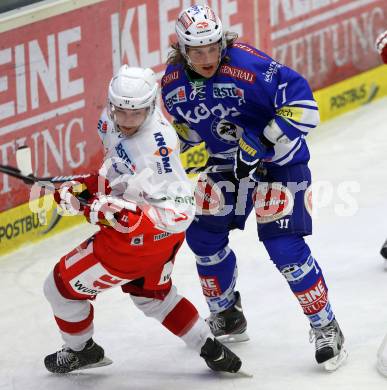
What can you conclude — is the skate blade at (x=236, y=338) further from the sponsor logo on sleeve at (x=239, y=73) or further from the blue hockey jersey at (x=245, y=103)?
the sponsor logo on sleeve at (x=239, y=73)

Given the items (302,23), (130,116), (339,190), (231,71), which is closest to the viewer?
(130,116)

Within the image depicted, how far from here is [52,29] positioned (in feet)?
23.0

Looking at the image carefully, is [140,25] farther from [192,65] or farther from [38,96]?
[192,65]

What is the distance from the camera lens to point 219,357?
5094mm

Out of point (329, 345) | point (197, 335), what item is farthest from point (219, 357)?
point (329, 345)

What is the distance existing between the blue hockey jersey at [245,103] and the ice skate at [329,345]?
0.71 m

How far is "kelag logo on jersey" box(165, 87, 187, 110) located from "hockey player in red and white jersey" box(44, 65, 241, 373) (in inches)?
13.3

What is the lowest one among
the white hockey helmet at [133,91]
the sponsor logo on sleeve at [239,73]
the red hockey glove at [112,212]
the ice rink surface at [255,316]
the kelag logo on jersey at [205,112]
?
the ice rink surface at [255,316]

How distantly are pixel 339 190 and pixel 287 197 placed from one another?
2500 mm

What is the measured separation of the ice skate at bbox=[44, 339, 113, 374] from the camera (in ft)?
17.3

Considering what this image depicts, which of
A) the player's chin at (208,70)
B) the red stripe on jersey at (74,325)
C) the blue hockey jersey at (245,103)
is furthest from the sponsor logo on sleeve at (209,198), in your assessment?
the red stripe on jersey at (74,325)

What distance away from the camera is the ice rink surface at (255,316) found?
5.21 meters

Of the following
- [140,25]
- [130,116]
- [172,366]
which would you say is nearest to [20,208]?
[140,25]

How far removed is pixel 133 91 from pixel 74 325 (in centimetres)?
103
